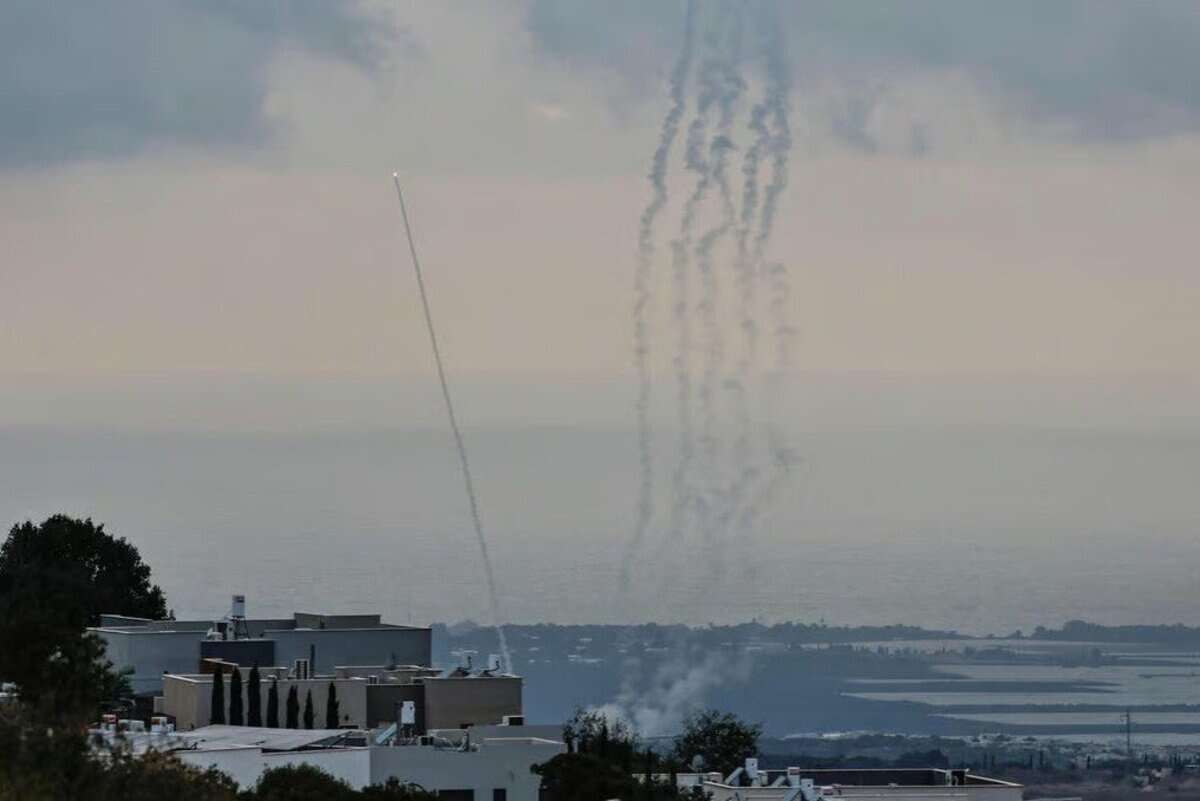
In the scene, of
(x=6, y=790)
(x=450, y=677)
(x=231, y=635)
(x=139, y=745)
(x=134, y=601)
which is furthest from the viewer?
(x=134, y=601)

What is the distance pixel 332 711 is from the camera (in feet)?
332

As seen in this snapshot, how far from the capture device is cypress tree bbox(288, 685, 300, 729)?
334 feet

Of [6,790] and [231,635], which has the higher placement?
[231,635]

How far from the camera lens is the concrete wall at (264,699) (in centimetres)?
10169

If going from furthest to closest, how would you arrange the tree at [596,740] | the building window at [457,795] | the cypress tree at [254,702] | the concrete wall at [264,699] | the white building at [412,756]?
the concrete wall at [264,699] → the cypress tree at [254,702] → the tree at [596,740] → the building window at [457,795] → the white building at [412,756]

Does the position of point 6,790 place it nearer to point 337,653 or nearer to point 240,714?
point 240,714

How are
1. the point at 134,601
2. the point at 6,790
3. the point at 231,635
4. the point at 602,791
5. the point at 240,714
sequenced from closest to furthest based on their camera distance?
the point at 6,790 < the point at 602,791 < the point at 240,714 < the point at 231,635 < the point at 134,601

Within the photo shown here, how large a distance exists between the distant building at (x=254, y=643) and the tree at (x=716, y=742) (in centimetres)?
1491

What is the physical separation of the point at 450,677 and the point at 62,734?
168ft

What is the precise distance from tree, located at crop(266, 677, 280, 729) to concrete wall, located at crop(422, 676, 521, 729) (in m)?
6.04

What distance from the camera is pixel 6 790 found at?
53.6m

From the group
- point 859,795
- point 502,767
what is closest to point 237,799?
point 502,767

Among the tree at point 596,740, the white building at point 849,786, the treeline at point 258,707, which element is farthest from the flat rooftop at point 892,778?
the treeline at point 258,707

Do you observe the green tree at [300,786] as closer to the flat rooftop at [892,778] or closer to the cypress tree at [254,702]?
the cypress tree at [254,702]
